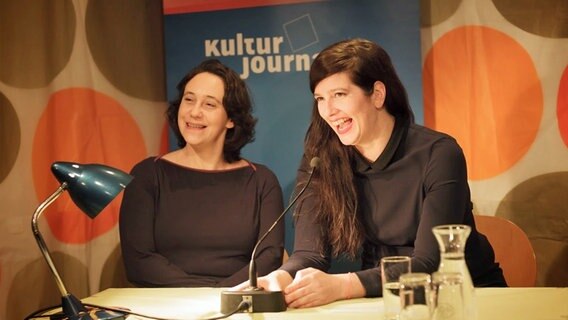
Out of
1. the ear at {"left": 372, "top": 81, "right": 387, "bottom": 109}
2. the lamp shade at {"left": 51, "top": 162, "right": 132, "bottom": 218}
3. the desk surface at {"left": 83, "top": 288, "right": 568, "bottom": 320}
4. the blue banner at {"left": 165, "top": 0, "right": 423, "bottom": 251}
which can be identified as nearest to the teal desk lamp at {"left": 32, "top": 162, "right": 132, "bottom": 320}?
the lamp shade at {"left": 51, "top": 162, "right": 132, "bottom": 218}

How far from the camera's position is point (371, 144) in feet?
8.55

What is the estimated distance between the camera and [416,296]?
138 cm

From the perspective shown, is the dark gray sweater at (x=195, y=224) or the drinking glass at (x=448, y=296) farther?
the dark gray sweater at (x=195, y=224)

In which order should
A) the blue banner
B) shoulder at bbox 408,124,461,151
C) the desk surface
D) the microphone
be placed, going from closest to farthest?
the desk surface < the microphone < shoulder at bbox 408,124,461,151 < the blue banner

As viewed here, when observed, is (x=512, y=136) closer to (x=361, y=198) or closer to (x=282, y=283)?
(x=361, y=198)

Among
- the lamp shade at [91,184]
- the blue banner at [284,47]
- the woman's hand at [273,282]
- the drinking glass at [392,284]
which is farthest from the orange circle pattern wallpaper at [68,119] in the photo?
the drinking glass at [392,284]

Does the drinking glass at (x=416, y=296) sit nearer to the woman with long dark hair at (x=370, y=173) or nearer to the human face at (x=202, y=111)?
the woman with long dark hair at (x=370, y=173)

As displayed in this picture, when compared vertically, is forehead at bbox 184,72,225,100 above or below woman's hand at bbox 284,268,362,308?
above

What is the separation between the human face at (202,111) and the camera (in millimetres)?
3221

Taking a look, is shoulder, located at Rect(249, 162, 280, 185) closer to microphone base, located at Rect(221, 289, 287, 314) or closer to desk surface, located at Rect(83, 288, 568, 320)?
desk surface, located at Rect(83, 288, 568, 320)

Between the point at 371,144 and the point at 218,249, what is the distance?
35.6 inches

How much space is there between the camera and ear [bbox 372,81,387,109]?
2590mm

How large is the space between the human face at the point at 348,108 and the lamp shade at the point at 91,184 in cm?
94

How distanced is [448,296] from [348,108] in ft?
4.10
